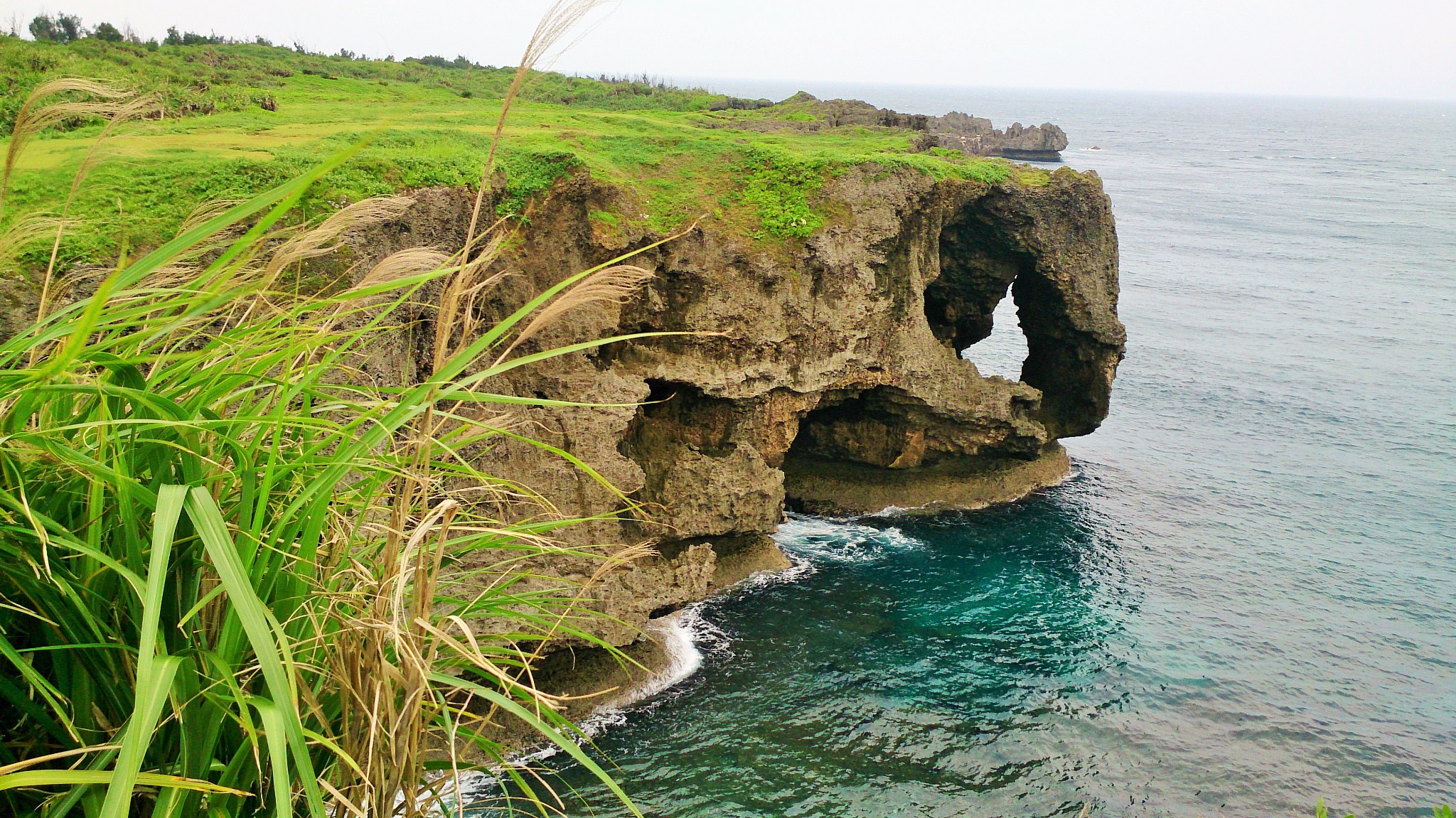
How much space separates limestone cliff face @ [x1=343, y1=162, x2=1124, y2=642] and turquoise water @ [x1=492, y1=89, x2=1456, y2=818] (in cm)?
180

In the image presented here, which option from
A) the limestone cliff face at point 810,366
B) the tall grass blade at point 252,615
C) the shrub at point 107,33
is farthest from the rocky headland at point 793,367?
the shrub at point 107,33

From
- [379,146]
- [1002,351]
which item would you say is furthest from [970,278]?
[379,146]

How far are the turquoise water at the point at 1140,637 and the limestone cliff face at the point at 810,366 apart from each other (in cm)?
180

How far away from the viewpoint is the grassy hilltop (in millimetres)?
16078

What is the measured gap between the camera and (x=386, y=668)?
3.14 metres

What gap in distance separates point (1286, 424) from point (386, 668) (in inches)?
1572

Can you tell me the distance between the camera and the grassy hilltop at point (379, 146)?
16.1 meters

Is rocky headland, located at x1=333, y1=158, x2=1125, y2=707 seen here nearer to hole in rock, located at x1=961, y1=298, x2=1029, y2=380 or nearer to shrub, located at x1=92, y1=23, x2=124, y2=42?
hole in rock, located at x1=961, y1=298, x2=1029, y2=380

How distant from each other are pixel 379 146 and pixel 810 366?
10827 mm

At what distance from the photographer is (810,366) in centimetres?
2400

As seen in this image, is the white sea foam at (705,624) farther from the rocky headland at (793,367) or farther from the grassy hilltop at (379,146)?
the grassy hilltop at (379,146)

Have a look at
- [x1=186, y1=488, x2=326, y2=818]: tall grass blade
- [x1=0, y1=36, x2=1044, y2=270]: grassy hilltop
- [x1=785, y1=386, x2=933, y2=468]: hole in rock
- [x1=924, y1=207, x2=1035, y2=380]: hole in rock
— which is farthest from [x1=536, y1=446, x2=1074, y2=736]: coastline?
[x1=0, y1=36, x2=1044, y2=270]: grassy hilltop

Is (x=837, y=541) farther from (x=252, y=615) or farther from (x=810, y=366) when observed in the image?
(x=252, y=615)

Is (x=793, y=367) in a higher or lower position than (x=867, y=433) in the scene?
higher
